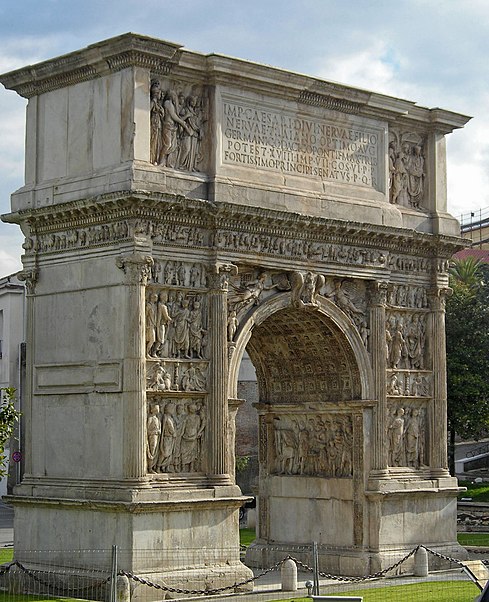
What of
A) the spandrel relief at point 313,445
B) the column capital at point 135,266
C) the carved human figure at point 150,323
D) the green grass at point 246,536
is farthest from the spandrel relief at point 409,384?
the green grass at point 246,536

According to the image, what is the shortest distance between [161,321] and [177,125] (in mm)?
4133

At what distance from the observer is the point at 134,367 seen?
28375mm

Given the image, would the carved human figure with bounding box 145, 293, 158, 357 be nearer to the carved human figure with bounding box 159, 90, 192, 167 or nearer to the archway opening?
the carved human figure with bounding box 159, 90, 192, 167

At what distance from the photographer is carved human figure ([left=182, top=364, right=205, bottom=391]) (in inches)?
1162

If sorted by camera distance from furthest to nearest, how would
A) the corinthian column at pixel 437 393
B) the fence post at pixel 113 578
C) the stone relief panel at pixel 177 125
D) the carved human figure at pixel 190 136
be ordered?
1. the corinthian column at pixel 437 393
2. the carved human figure at pixel 190 136
3. the stone relief panel at pixel 177 125
4. the fence post at pixel 113 578

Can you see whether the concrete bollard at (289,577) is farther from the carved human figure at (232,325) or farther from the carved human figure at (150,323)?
the carved human figure at (150,323)

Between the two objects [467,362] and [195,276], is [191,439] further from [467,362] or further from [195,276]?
[467,362]

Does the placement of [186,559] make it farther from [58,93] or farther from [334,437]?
[58,93]

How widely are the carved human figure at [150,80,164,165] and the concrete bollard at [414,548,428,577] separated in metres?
10.8

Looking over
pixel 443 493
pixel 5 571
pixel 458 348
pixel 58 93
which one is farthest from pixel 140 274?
pixel 458 348

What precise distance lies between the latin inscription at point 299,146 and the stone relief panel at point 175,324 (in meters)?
3.22

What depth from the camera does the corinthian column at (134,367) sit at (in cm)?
2819

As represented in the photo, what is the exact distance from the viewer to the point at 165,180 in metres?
29.1

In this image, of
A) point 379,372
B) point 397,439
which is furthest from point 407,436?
point 379,372
